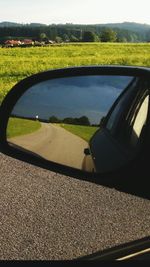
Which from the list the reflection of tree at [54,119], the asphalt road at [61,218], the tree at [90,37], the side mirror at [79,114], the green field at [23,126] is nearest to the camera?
the side mirror at [79,114]

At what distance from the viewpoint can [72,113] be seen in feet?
6.33

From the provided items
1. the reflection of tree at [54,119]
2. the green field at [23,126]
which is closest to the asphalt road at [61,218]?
the green field at [23,126]

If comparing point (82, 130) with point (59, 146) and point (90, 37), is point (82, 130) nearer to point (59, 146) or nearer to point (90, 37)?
point (59, 146)

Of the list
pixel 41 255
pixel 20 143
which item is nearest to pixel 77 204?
pixel 41 255

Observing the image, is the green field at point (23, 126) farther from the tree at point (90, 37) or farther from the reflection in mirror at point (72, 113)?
the tree at point (90, 37)

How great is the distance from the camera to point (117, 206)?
5594 mm

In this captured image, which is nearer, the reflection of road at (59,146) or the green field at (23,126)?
the reflection of road at (59,146)

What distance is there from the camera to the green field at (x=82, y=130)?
190 centimetres

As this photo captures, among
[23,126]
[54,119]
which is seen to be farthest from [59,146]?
[23,126]

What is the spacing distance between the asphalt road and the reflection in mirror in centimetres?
246

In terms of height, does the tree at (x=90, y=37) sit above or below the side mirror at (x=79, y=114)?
below

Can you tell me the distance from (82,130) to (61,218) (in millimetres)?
3384

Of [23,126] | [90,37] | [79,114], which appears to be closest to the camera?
[79,114]

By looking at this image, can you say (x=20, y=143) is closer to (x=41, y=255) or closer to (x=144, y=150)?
(x=144, y=150)
